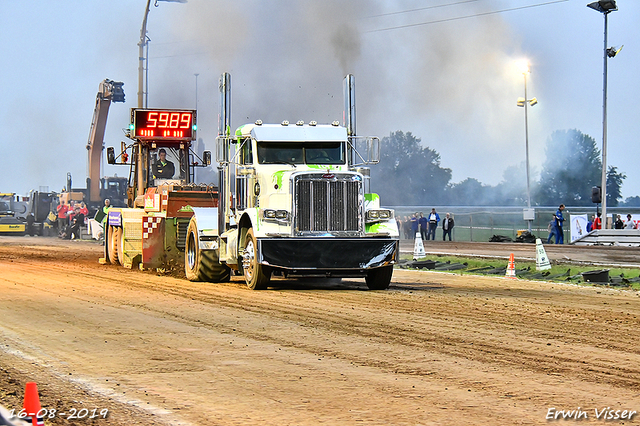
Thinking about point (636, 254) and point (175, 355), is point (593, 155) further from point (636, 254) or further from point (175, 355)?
point (175, 355)

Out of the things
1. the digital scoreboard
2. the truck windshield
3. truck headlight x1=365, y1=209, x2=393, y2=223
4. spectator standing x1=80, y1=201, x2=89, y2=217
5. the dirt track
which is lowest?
the dirt track

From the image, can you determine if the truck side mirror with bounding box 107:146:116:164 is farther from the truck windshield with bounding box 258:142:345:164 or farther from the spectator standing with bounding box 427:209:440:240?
the spectator standing with bounding box 427:209:440:240

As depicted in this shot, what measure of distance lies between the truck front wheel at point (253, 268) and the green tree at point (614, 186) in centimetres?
7724

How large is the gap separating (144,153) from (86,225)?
24.4 m

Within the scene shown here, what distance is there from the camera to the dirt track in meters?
6.12

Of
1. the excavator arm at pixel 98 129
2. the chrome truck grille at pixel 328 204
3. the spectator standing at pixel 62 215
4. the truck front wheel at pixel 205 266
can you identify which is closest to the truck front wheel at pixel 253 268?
the chrome truck grille at pixel 328 204

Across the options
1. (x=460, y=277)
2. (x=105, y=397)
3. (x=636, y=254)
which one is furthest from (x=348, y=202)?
(x=636, y=254)

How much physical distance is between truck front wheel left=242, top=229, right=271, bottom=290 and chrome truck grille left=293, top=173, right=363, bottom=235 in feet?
2.92

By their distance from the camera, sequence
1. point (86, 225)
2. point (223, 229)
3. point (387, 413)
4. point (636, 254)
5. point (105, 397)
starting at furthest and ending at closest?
1. point (86, 225)
2. point (636, 254)
3. point (223, 229)
4. point (105, 397)
5. point (387, 413)

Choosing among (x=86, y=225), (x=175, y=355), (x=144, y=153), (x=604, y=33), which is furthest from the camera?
(x=86, y=225)

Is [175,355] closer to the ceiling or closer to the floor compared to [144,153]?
closer to the floor

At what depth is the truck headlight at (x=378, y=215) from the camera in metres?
15.3

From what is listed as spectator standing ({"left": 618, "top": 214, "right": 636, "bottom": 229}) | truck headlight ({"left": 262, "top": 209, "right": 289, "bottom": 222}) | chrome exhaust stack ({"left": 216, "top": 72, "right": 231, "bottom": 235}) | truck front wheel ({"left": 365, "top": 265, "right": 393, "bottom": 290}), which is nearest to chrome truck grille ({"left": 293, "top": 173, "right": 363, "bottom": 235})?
truck headlight ({"left": 262, "top": 209, "right": 289, "bottom": 222})

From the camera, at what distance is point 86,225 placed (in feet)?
147
